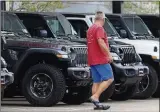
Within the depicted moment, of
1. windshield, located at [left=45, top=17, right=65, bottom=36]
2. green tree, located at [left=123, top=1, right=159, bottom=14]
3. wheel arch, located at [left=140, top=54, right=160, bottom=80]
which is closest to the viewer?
windshield, located at [left=45, top=17, right=65, bottom=36]

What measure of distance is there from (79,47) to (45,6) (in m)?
9.92

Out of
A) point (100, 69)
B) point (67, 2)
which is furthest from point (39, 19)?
point (67, 2)

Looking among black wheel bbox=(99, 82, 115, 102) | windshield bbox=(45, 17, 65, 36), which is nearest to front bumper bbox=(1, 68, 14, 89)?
black wheel bbox=(99, 82, 115, 102)

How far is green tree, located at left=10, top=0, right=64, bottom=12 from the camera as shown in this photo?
2211cm

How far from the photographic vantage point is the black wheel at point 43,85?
12.6 meters

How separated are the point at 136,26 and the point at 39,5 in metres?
6.13

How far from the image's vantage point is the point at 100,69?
10766 millimetres

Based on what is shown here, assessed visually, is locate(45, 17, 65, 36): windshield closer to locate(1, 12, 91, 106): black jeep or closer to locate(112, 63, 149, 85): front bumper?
locate(1, 12, 91, 106): black jeep

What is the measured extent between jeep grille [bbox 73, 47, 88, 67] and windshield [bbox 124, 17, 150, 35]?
14.1 ft

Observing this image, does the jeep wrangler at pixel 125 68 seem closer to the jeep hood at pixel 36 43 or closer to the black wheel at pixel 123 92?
the black wheel at pixel 123 92

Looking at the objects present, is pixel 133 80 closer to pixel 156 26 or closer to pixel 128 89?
pixel 128 89

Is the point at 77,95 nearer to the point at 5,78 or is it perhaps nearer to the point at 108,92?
the point at 108,92

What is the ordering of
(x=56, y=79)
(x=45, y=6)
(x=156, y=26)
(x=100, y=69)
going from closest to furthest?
(x=100, y=69), (x=56, y=79), (x=156, y=26), (x=45, y=6)

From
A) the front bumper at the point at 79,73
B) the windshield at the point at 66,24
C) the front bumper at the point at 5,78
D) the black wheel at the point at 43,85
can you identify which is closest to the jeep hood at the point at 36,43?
the black wheel at the point at 43,85
